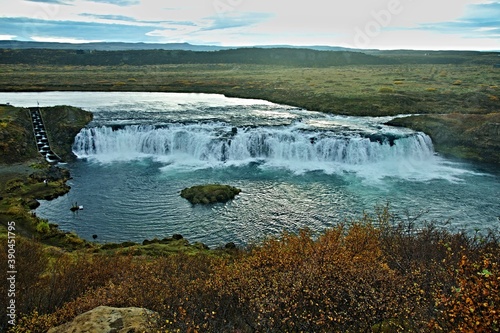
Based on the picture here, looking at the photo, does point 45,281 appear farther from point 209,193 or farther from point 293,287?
point 209,193

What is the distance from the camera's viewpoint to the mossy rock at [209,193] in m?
31.0

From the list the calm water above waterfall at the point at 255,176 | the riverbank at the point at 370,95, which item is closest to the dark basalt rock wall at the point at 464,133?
the riverbank at the point at 370,95

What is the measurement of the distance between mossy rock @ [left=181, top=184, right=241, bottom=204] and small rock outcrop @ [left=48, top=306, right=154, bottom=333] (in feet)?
66.5

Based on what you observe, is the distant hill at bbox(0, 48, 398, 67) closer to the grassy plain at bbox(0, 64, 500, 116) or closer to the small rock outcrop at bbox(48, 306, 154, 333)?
the grassy plain at bbox(0, 64, 500, 116)

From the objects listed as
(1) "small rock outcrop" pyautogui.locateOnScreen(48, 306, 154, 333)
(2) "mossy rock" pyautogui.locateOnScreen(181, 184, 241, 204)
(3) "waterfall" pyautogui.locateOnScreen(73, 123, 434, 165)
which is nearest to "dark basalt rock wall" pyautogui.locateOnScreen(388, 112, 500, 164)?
(3) "waterfall" pyautogui.locateOnScreen(73, 123, 434, 165)

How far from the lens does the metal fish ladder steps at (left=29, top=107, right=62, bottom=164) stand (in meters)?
42.6

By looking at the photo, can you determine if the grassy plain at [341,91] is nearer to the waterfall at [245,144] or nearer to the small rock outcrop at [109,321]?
the waterfall at [245,144]

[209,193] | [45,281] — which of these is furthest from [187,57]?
[45,281]

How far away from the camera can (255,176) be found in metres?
37.4

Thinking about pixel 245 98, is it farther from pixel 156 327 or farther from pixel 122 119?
pixel 156 327

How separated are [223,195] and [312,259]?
18.5m

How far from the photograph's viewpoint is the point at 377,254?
1568cm

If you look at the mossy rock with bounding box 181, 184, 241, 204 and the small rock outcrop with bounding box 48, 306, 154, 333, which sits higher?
the small rock outcrop with bounding box 48, 306, 154, 333

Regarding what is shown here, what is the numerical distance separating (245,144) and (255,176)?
24.4ft
